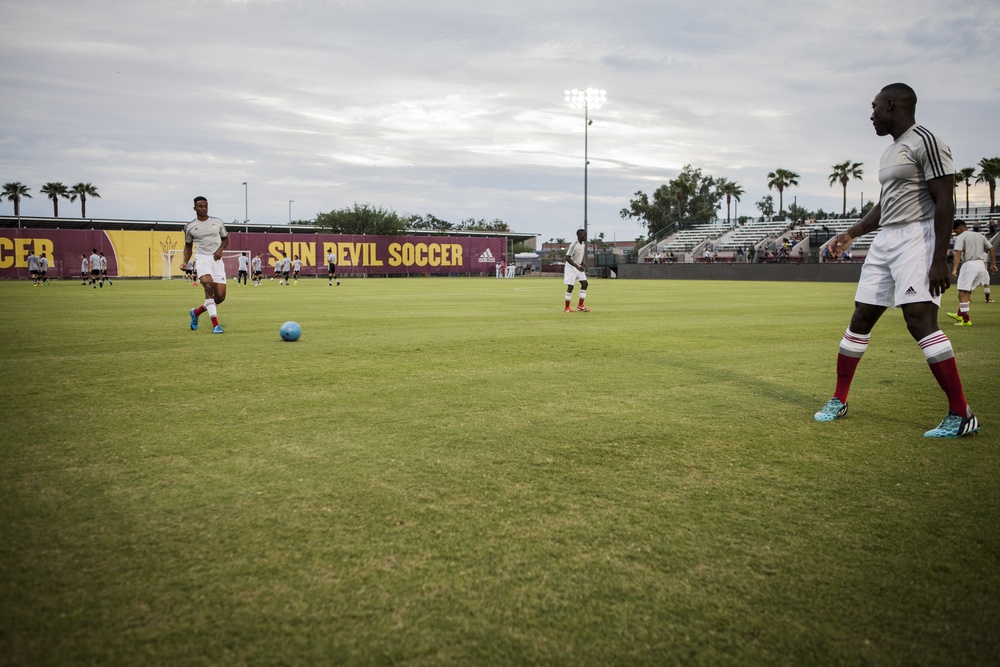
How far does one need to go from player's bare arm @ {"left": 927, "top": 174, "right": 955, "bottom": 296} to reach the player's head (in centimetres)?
59

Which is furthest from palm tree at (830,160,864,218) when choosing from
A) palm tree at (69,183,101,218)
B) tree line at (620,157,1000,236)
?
palm tree at (69,183,101,218)

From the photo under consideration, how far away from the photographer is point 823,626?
7.27 feet

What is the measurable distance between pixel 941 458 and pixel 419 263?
2218 inches

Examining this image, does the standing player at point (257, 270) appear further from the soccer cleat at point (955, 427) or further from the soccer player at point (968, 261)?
the soccer cleat at point (955, 427)

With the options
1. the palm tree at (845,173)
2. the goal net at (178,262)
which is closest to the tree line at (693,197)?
the palm tree at (845,173)

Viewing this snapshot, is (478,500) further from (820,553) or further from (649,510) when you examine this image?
(820,553)

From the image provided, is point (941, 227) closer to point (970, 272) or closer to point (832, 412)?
point (832, 412)

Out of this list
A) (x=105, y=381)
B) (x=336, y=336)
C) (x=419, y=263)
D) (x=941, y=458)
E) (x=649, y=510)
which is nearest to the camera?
(x=649, y=510)

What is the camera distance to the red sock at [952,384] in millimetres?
4699

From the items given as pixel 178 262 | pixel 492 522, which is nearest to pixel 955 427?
pixel 492 522

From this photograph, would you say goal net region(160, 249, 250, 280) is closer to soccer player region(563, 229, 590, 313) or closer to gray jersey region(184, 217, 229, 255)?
soccer player region(563, 229, 590, 313)

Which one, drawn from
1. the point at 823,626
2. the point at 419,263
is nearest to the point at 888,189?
the point at 823,626

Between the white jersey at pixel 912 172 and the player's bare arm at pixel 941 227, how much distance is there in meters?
0.07

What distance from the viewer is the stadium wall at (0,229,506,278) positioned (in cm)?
4453
